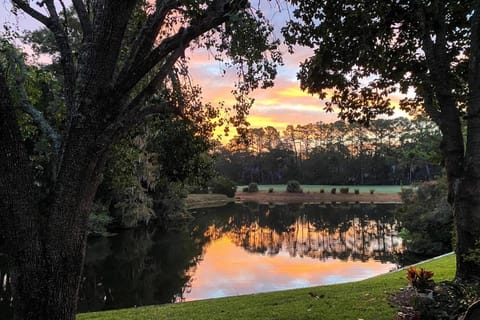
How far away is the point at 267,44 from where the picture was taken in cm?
636

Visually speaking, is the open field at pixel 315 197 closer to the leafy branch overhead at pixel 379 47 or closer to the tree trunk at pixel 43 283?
the leafy branch overhead at pixel 379 47

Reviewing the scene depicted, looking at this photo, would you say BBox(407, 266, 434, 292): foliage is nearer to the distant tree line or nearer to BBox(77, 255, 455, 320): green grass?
BBox(77, 255, 455, 320): green grass

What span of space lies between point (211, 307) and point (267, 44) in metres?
4.74

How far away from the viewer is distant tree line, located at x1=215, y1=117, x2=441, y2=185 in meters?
62.2

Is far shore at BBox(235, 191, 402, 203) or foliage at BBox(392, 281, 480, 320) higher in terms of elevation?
→ foliage at BBox(392, 281, 480, 320)

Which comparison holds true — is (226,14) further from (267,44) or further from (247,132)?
(247,132)

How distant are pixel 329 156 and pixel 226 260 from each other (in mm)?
50321

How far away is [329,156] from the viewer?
6469 cm

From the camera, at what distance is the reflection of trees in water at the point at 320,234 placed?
Result: 19.1 metres

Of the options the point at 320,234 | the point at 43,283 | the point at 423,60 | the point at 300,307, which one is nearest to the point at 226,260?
the point at 320,234

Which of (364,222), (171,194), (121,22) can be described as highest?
(121,22)

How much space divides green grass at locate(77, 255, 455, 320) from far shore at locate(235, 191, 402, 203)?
41159 millimetres

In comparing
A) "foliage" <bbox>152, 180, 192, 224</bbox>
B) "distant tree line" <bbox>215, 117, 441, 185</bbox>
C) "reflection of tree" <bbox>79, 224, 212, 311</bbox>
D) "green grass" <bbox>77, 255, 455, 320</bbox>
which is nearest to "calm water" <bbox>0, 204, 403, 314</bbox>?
"reflection of tree" <bbox>79, 224, 212, 311</bbox>

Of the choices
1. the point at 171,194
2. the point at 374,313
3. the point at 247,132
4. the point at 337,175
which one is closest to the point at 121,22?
the point at 247,132
